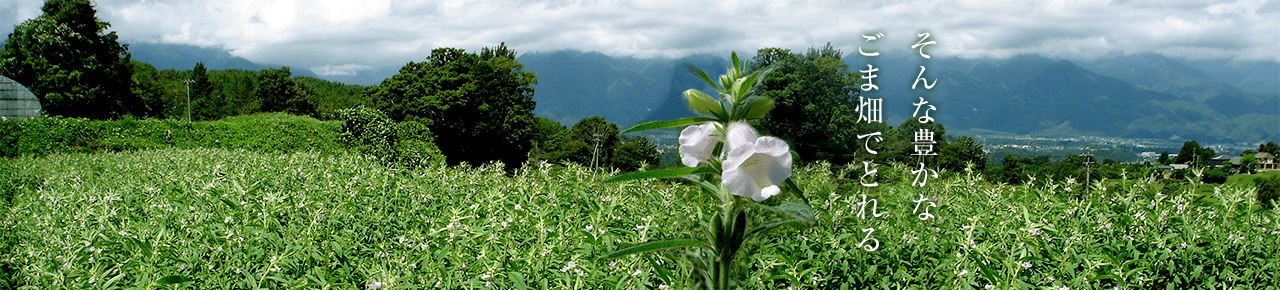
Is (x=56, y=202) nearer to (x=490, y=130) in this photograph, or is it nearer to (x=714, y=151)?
(x=714, y=151)

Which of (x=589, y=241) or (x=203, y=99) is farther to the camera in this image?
(x=203, y=99)

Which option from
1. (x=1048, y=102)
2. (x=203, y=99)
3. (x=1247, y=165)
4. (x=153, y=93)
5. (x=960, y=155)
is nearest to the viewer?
(x=1247, y=165)

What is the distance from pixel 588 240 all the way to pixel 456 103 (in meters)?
19.0

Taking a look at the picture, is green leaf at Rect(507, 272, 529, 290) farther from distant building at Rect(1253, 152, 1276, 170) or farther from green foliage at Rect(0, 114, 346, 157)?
green foliage at Rect(0, 114, 346, 157)

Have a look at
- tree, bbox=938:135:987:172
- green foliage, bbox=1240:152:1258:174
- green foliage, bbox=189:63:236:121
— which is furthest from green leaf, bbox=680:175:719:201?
green foliage, bbox=189:63:236:121

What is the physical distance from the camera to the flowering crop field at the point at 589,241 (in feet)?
7.12

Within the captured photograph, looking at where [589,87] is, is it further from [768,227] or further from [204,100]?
[768,227]

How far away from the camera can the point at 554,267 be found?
225cm

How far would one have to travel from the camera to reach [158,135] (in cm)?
1246

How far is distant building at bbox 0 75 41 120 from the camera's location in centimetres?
1688

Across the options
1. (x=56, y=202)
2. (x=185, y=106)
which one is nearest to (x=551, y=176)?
(x=56, y=202)

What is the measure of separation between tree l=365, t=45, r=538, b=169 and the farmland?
16.9 meters

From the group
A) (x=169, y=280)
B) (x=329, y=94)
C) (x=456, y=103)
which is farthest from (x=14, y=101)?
(x=329, y=94)

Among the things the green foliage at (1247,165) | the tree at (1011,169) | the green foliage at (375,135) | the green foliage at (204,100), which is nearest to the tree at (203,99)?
the green foliage at (204,100)
